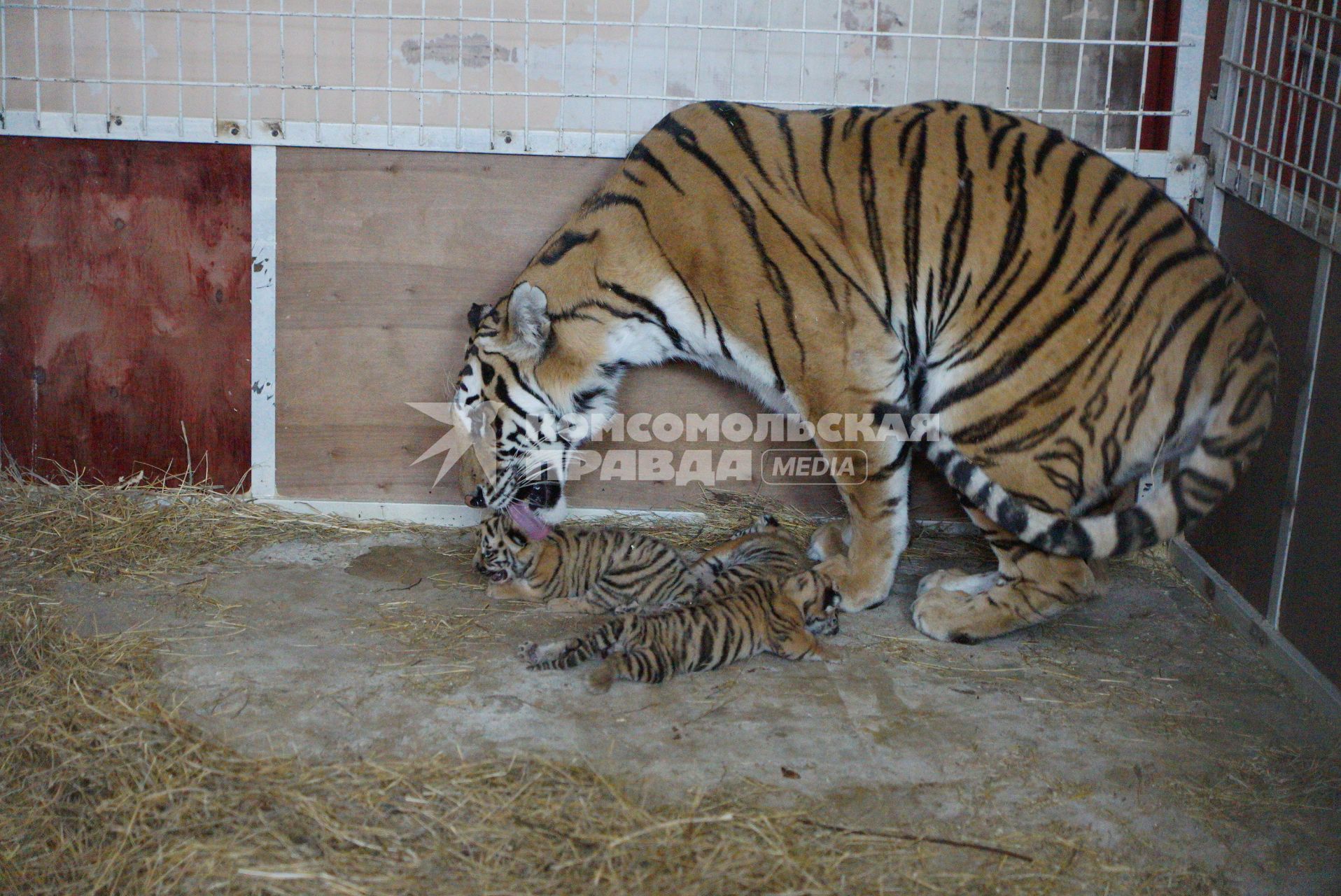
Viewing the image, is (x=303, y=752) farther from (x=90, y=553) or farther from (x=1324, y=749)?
(x=1324, y=749)

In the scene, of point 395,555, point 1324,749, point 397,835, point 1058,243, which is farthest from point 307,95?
point 1324,749

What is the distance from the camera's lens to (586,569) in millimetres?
3574

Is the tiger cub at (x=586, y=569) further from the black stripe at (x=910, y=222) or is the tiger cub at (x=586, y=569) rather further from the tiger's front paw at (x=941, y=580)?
the black stripe at (x=910, y=222)

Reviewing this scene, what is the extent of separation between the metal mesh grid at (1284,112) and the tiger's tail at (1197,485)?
1.27ft

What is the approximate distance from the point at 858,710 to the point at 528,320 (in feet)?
4.69

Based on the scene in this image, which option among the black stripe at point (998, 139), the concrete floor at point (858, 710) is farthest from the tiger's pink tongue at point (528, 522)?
the black stripe at point (998, 139)

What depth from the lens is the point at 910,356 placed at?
3.54 meters

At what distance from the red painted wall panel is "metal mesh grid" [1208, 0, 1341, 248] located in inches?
120

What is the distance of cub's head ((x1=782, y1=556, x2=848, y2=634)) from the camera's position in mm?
3287

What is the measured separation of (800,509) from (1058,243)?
51.9 inches

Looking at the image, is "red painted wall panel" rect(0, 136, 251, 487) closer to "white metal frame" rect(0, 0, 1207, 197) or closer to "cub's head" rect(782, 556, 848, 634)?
"white metal frame" rect(0, 0, 1207, 197)

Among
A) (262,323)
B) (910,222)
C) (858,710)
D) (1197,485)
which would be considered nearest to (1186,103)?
(910,222)

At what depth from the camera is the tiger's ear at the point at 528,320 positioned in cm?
351

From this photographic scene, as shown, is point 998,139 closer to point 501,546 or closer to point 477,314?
point 477,314
